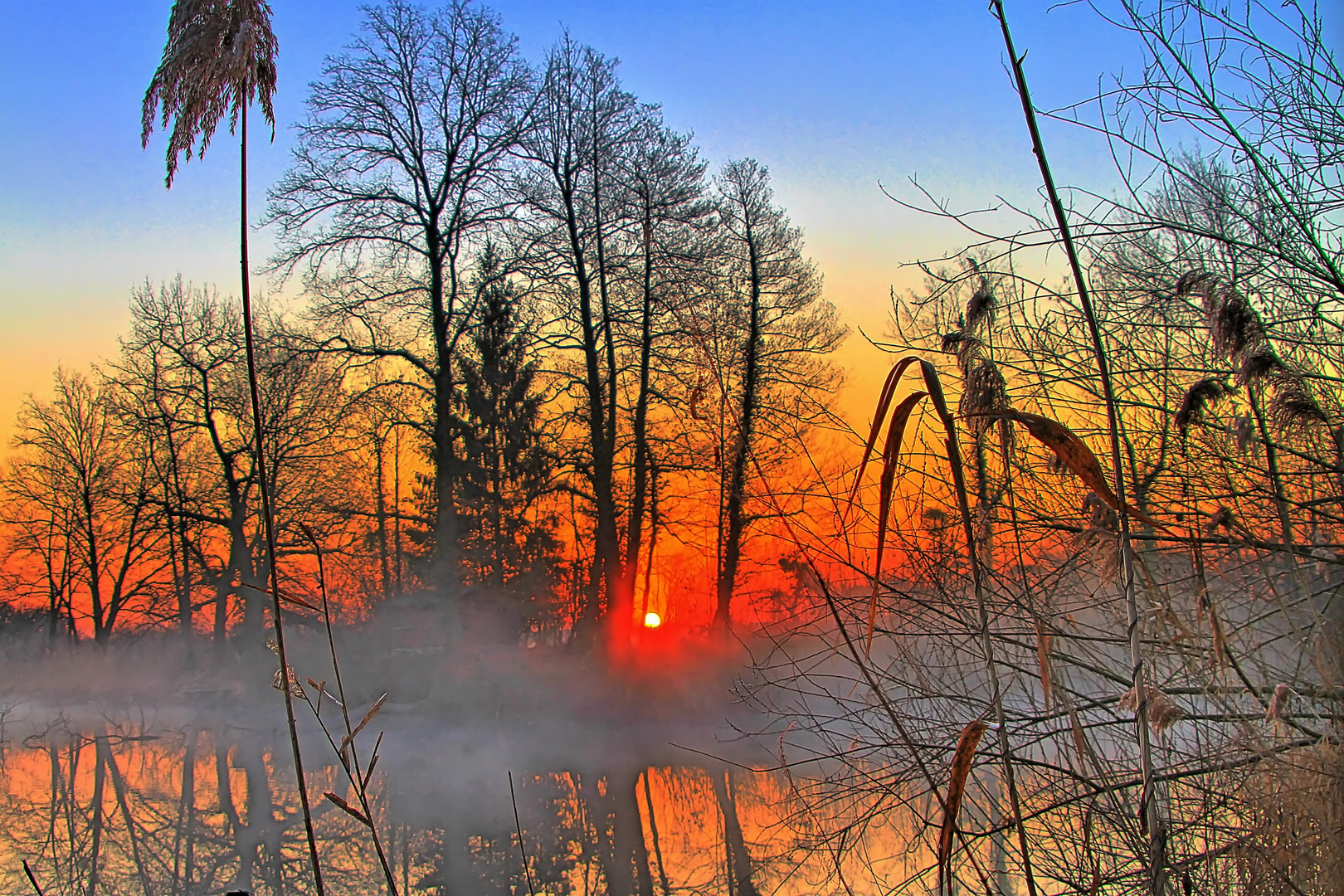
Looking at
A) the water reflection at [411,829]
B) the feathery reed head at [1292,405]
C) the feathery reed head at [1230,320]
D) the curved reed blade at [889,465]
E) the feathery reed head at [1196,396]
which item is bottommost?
the water reflection at [411,829]

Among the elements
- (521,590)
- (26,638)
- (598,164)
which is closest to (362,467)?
(521,590)

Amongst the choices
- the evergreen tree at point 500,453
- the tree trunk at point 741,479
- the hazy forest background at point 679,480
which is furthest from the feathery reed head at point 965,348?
the evergreen tree at point 500,453

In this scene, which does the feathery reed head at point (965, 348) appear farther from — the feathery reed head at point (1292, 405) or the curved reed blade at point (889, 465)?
the feathery reed head at point (1292, 405)

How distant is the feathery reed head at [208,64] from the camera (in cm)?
123

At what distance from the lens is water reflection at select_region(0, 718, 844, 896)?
19.1 feet

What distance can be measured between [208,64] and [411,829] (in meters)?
7.24

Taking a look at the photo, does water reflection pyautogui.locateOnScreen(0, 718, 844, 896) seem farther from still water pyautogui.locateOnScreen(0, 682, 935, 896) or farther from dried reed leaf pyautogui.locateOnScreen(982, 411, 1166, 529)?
dried reed leaf pyautogui.locateOnScreen(982, 411, 1166, 529)

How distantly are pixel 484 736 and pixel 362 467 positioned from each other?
4.71 m

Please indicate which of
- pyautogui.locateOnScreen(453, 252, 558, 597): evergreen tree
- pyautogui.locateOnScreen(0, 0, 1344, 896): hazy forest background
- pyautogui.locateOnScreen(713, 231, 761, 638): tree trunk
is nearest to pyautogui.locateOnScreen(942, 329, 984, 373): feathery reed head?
pyautogui.locateOnScreen(0, 0, 1344, 896): hazy forest background

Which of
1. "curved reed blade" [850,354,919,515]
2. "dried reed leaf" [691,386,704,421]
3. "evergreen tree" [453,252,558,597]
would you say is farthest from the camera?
"evergreen tree" [453,252,558,597]

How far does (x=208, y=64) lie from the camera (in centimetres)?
122

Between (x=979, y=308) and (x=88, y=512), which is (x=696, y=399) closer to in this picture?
(x=979, y=308)

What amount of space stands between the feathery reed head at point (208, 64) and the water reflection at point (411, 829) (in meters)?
4.17

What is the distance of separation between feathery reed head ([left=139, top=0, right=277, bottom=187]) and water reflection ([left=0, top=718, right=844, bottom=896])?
13.7 ft
